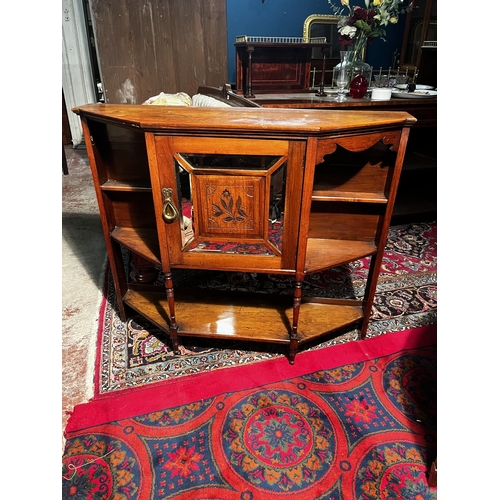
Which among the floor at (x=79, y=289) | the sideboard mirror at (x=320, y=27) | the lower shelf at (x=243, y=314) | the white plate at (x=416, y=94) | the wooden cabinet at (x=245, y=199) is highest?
the sideboard mirror at (x=320, y=27)

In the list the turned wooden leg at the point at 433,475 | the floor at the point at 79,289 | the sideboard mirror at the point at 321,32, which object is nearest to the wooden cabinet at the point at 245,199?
the floor at the point at 79,289

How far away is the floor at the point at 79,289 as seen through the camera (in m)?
1.43

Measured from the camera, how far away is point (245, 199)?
3.87ft

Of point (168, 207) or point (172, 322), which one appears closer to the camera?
point (168, 207)

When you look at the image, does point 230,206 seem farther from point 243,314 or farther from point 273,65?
point 273,65

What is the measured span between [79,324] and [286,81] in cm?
205

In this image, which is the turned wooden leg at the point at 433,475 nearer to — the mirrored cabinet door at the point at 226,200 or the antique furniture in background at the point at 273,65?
the mirrored cabinet door at the point at 226,200

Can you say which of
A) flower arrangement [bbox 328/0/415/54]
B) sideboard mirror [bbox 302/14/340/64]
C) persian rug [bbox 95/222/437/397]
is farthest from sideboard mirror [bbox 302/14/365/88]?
persian rug [bbox 95/222/437/397]

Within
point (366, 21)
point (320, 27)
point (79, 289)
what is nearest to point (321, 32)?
point (320, 27)

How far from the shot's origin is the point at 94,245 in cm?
244

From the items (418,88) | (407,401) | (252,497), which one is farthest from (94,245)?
(418,88)

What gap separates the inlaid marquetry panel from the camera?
3.80 ft

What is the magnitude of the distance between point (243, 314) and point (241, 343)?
0.46 ft

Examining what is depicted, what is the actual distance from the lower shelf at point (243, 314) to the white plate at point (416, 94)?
1.55m
